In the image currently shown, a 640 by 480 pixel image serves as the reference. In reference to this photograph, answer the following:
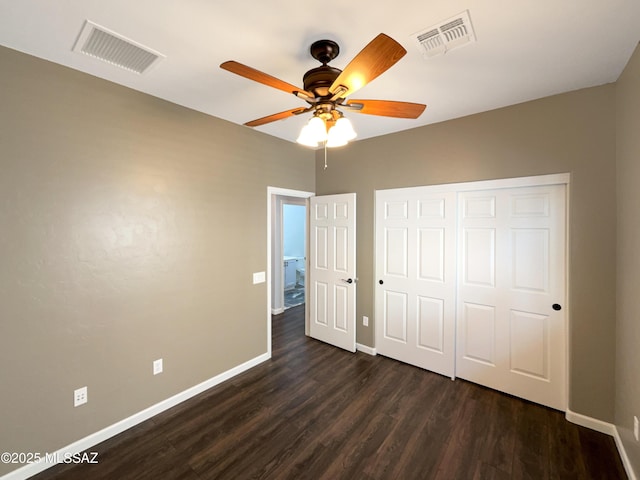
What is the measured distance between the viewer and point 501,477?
1780mm

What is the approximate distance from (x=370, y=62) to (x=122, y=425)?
9.84ft

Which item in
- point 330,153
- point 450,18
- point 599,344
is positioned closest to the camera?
point 450,18

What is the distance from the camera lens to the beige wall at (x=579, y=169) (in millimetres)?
2125

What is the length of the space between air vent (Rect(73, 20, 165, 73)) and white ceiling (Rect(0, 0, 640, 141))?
4 centimetres

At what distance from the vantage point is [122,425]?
2.18m

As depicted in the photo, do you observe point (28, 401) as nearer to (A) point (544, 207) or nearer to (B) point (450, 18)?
(B) point (450, 18)

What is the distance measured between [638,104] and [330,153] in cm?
280

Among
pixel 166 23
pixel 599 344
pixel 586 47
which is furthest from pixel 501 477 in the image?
pixel 166 23

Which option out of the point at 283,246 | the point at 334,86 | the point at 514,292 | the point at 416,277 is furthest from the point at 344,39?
the point at 283,246

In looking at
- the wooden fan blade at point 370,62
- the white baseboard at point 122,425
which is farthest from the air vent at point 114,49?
the white baseboard at point 122,425

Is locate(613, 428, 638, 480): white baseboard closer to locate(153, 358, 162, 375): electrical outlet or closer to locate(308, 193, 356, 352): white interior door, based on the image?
locate(308, 193, 356, 352): white interior door

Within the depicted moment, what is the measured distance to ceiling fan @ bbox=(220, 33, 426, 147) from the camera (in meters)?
1.23

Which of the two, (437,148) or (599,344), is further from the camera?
(437,148)

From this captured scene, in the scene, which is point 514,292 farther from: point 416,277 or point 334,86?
point 334,86
